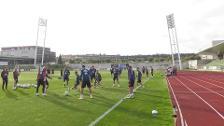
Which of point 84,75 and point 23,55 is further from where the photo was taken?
point 23,55

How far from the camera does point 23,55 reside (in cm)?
15375

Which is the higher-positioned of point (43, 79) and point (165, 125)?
point (43, 79)

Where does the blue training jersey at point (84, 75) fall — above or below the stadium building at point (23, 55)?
below

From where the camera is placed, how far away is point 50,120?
9.61 m

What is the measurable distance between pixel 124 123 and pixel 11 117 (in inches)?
149

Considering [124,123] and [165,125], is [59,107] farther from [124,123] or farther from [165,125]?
[165,125]

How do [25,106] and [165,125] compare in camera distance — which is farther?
[25,106]

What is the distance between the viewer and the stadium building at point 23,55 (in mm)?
132750

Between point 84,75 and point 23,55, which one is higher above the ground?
point 23,55

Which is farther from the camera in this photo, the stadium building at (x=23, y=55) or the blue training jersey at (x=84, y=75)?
the stadium building at (x=23, y=55)

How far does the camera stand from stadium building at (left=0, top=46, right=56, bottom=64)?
132750 mm

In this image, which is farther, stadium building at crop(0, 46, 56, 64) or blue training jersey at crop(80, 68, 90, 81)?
stadium building at crop(0, 46, 56, 64)

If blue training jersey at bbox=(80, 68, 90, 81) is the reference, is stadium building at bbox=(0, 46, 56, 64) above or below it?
above

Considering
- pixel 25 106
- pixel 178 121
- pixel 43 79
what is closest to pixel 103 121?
pixel 178 121
